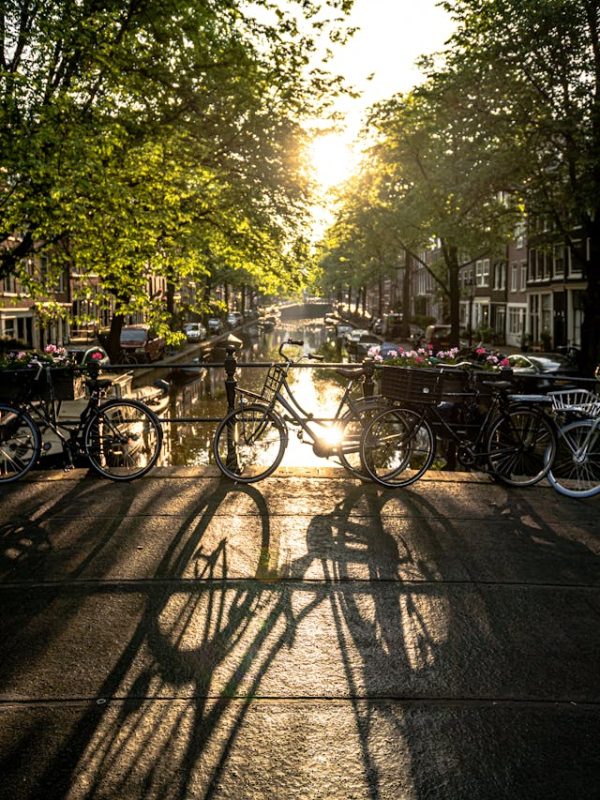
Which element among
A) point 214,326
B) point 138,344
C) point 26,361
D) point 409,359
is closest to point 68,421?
point 26,361

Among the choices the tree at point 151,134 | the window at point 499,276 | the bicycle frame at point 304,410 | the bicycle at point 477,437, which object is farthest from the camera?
the window at point 499,276

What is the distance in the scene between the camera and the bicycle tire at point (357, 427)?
694cm

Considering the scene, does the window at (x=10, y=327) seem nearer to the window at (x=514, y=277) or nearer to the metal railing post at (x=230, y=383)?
the window at (x=514, y=277)

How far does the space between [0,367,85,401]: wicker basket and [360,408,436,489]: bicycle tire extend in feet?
9.75

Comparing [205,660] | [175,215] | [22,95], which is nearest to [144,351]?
[175,215]

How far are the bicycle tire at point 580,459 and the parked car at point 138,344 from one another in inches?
1152

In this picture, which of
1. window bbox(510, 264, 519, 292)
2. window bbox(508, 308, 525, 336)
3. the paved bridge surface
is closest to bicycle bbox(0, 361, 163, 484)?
the paved bridge surface

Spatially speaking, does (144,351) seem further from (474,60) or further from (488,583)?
(488,583)

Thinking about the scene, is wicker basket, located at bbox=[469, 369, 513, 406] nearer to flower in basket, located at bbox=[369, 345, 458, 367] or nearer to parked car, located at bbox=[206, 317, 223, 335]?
flower in basket, located at bbox=[369, 345, 458, 367]

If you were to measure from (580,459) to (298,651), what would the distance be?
13.3ft

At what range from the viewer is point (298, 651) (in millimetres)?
3693

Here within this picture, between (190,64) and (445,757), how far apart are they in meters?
16.1

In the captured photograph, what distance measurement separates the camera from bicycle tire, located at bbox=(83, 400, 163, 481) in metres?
7.16

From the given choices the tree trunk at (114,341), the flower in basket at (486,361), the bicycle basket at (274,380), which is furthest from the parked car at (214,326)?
the bicycle basket at (274,380)
